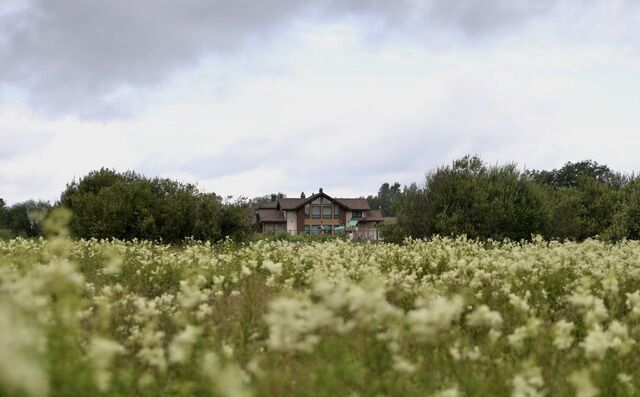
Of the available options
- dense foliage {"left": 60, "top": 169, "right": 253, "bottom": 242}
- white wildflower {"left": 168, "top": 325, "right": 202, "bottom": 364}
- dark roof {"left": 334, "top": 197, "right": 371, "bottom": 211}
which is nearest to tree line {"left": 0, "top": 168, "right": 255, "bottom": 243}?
dense foliage {"left": 60, "top": 169, "right": 253, "bottom": 242}

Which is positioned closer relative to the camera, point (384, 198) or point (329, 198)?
point (329, 198)

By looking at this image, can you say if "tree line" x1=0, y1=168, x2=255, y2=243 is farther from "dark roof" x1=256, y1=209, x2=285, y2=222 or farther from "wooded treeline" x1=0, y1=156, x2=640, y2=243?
"dark roof" x1=256, y1=209, x2=285, y2=222

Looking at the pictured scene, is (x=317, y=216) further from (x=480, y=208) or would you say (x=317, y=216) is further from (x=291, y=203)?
(x=480, y=208)

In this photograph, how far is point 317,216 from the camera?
87125mm

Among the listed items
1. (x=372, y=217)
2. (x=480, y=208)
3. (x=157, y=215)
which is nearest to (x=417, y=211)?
(x=480, y=208)

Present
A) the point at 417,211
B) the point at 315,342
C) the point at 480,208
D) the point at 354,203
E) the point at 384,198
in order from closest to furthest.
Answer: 1. the point at 315,342
2. the point at 480,208
3. the point at 417,211
4. the point at 354,203
5. the point at 384,198

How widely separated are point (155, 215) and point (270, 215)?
182ft

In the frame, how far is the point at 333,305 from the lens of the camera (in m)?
5.52

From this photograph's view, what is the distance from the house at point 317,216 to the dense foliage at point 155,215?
50.4 metres

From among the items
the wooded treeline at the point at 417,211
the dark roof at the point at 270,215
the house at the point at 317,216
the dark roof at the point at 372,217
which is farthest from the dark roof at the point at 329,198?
the wooded treeline at the point at 417,211

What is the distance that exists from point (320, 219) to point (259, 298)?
251 ft

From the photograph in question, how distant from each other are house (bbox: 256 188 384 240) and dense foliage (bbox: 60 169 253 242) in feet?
165

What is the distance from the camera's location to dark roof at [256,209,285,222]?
87.1 meters

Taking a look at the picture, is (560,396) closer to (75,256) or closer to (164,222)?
(75,256)
